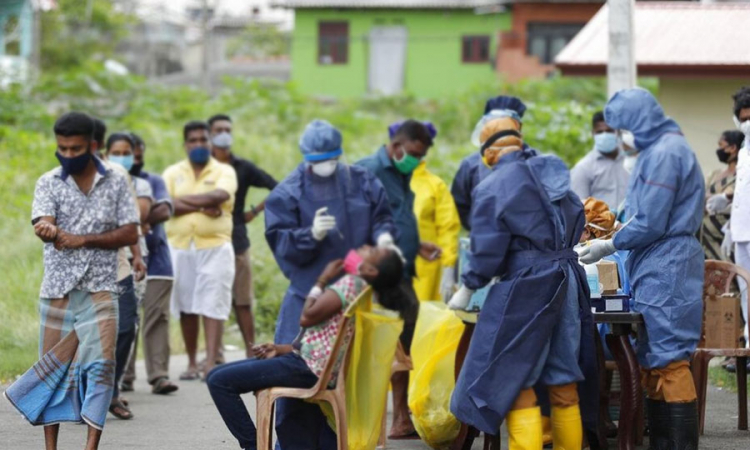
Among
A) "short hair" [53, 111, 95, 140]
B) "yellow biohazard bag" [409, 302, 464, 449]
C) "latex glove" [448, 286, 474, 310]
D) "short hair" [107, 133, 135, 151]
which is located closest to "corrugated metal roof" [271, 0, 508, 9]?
"short hair" [107, 133, 135, 151]

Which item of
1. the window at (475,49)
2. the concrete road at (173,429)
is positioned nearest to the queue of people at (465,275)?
the concrete road at (173,429)

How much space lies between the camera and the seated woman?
6.46 meters

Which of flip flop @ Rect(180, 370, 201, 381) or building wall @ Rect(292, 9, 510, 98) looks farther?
building wall @ Rect(292, 9, 510, 98)

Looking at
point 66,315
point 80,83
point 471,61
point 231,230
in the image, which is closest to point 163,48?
point 471,61

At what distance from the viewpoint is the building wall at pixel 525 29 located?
40469mm

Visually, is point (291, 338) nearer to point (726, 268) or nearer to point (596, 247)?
point (596, 247)

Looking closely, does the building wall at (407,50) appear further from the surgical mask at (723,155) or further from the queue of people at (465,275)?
the queue of people at (465,275)

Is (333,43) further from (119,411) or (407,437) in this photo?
(407,437)

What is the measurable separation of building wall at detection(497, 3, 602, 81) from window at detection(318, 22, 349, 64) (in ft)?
17.0

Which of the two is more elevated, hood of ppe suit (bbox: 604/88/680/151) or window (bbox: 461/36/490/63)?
window (bbox: 461/36/490/63)

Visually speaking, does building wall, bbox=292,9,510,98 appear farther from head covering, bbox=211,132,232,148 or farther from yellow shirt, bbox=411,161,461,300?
yellow shirt, bbox=411,161,461,300

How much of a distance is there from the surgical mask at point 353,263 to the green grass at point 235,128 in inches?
197

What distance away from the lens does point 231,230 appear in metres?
11.3

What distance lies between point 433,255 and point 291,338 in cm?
140
